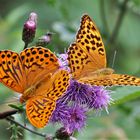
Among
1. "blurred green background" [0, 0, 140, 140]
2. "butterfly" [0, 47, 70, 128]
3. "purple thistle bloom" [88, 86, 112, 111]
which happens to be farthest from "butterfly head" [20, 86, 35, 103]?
"blurred green background" [0, 0, 140, 140]

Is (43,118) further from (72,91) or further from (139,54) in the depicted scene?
(139,54)

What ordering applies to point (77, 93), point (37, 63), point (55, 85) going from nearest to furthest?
point (55, 85) < point (37, 63) < point (77, 93)

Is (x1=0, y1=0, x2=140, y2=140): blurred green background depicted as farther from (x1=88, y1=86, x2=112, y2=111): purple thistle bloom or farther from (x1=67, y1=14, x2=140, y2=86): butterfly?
(x1=67, y1=14, x2=140, y2=86): butterfly

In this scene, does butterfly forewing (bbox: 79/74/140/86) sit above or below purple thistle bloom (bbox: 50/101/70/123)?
above

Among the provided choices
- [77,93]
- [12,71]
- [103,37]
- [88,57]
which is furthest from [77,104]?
[103,37]

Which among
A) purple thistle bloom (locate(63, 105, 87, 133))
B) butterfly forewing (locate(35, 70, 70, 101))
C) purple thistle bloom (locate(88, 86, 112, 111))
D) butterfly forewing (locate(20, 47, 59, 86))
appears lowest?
purple thistle bloom (locate(63, 105, 87, 133))

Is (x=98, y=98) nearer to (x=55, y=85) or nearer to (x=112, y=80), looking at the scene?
(x=112, y=80)

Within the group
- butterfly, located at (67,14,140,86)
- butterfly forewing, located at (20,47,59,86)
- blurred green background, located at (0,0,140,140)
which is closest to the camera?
butterfly forewing, located at (20,47,59,86)
